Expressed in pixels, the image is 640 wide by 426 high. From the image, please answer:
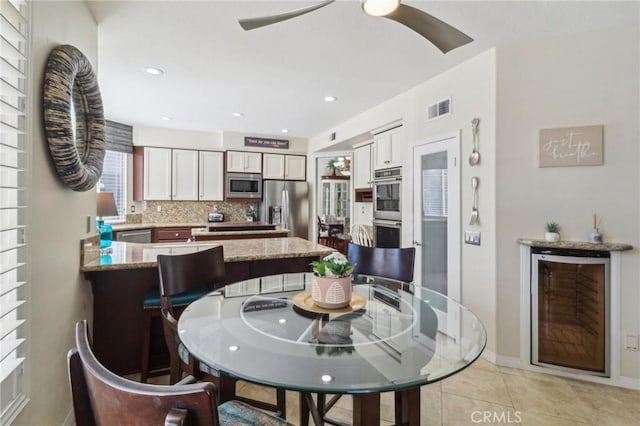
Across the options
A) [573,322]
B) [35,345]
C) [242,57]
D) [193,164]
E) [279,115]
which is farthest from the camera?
[193,164]

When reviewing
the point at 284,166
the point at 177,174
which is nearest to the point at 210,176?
the point at 177,174

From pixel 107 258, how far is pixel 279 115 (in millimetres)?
3255

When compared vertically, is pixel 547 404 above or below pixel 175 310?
below

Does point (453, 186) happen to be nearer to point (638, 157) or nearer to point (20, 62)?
point (638, 157)

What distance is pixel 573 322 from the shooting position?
243 cm

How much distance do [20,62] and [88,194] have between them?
3.35 feet

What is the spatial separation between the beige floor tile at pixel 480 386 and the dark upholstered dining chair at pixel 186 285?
1.26 meters

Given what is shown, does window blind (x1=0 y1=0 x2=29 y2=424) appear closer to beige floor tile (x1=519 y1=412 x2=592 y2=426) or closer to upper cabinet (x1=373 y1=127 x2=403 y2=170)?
beige floor tile (x1=519 y1=412 x2=592 y2=426)

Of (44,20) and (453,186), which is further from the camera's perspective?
(453,186)

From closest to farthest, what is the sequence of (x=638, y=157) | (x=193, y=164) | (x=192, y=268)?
(x=192, y=268)
(x=638, y=157)
(x=193, y=164)

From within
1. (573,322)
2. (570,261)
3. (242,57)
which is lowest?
(573,322)

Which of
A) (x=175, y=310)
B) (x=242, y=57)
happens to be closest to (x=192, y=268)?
(x=175, y=310)

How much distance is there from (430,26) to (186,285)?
6.24 feet

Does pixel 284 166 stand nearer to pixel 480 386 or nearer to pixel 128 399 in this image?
pixel 480 386
